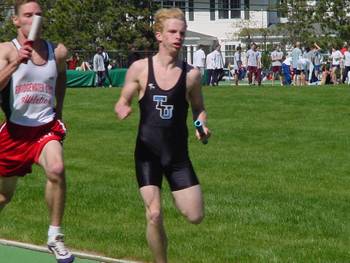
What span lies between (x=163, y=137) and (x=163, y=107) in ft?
0.76

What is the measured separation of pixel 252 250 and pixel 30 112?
261 cm

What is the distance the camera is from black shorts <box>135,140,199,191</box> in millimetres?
7848

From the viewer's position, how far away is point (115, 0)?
6116 centimetres

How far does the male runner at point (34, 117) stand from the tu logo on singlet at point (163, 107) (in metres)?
1.00

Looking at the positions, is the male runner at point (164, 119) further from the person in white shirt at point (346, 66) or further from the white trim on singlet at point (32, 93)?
the person in white shirt at point (346, 66)

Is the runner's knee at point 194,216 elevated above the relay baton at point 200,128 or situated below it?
below

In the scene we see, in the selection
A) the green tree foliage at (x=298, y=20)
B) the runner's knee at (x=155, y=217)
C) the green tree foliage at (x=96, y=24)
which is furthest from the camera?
the green tree foliage at (x=298, y=20)

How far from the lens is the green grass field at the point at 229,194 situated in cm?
987

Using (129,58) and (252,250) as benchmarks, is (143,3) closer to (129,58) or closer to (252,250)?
(129,58)

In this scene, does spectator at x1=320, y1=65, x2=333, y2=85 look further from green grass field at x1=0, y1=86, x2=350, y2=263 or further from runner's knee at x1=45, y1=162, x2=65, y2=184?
runner's knee at x1=45, y1=162, x2=65, y2=184

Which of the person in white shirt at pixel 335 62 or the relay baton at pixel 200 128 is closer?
the relay baton at pixel 200 128

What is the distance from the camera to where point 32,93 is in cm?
838

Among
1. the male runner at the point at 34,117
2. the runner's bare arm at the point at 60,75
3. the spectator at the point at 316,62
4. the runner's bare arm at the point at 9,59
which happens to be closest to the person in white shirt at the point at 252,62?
the spectator at the point at 316,62

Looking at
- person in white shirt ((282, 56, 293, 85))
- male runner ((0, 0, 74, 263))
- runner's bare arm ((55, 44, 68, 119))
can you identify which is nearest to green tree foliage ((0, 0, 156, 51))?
person in white shirt ((282, 56, 293, 85))
